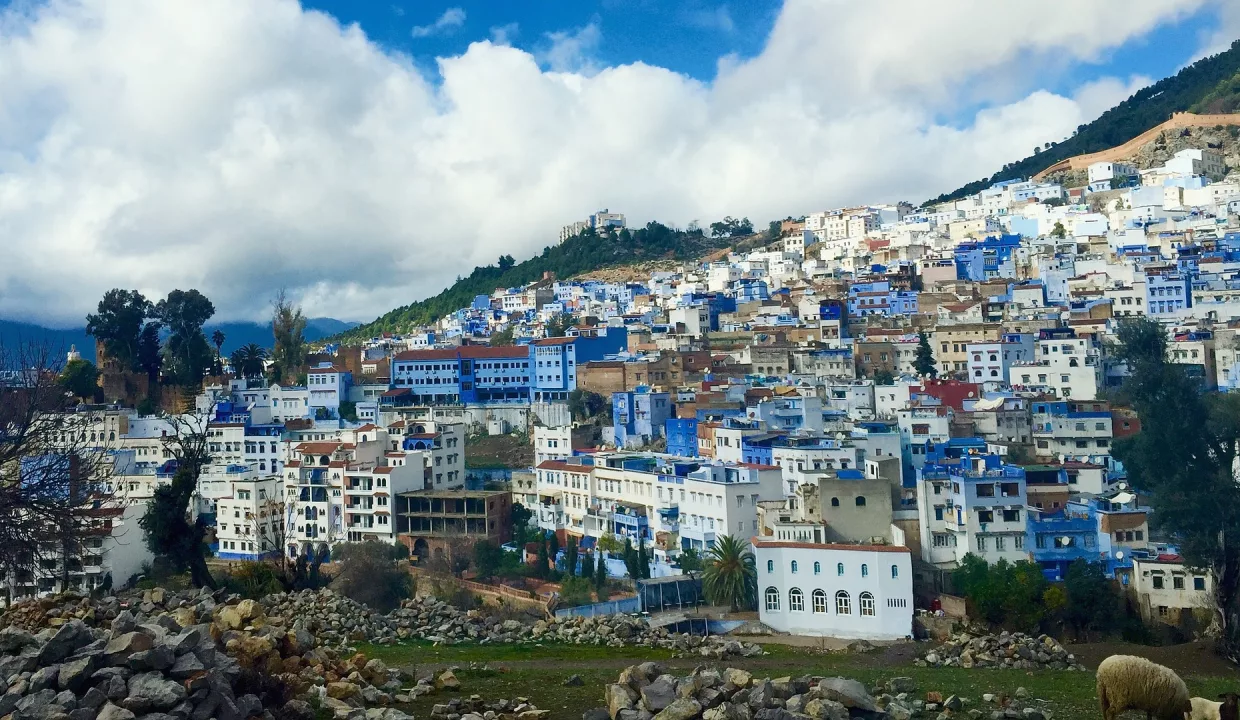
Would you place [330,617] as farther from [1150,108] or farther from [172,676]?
[1150,108]

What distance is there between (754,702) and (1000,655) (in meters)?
10.1

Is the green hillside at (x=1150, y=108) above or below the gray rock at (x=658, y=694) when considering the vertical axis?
above

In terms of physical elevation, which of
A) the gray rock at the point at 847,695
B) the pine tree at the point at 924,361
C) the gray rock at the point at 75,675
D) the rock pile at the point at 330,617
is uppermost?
the pine tree at the point at 924,361

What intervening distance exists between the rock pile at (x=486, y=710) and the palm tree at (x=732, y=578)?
47.1 ft

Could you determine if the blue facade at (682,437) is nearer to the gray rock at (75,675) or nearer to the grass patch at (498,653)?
the grass patch at (498,653)

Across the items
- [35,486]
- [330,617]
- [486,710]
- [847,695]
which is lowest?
[330,617]

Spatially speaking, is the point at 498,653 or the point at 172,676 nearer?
the point at 172,676

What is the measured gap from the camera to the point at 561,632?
66.7 feet

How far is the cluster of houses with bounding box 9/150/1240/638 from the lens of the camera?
25.6 metres

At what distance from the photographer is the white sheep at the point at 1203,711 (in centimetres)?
945

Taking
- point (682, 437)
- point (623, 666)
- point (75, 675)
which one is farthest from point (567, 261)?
point (75, 675)

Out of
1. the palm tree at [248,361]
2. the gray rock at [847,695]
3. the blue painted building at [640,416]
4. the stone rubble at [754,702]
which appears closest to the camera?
the stone rubble at [754,702]

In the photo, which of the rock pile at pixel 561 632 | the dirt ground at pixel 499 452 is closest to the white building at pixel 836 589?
the rock pile at pixel 561 632

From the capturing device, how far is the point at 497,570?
104 ft
